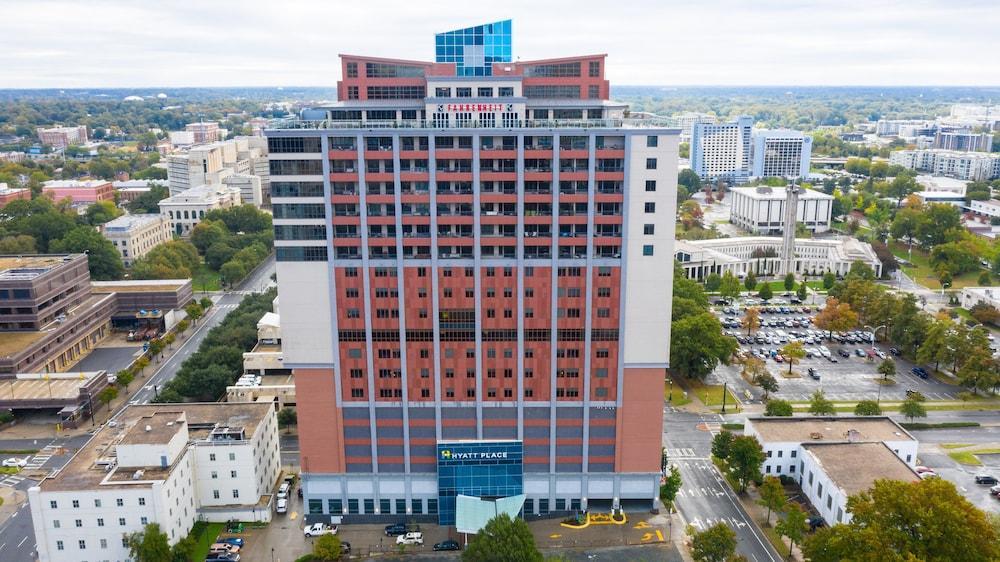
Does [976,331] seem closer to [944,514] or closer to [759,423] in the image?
[759,423]

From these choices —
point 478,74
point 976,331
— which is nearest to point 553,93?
point 478,74

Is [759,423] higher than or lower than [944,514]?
lower

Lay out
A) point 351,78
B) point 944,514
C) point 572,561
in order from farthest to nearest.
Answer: point 351,78 → point 572,561 → point 944,514

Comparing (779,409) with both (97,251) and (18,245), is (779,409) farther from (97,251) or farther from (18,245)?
(18,245)

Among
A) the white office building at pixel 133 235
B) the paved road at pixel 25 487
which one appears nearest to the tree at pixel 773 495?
the paved road at pixel 25 487

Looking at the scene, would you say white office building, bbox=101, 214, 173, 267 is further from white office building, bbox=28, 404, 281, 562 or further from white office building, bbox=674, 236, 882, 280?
white office building, bbox=674, 236, 882, 280

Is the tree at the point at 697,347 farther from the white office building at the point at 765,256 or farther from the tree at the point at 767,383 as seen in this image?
the white office building at the point at 765,256
